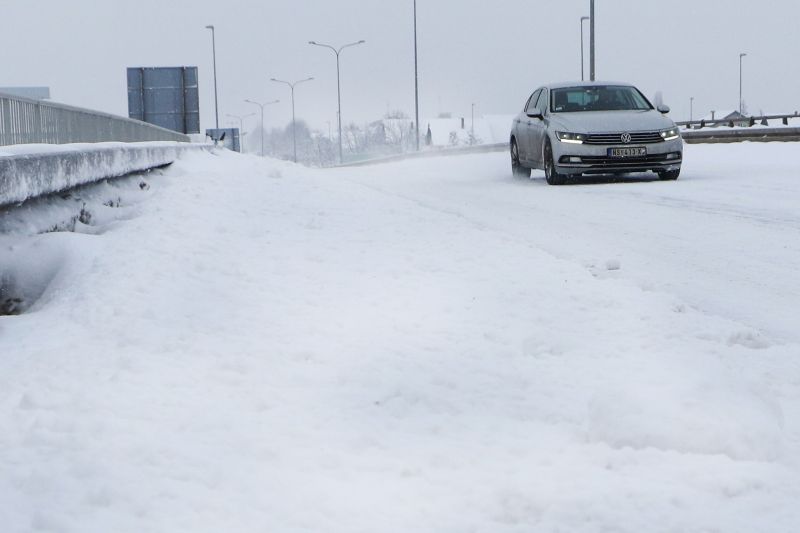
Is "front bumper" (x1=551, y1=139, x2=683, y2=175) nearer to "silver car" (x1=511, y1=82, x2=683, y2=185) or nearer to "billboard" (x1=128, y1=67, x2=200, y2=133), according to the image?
"silver car" (x1=511, y1=82, x2=683, y2=185)

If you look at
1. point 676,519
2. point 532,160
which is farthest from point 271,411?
point 532,160

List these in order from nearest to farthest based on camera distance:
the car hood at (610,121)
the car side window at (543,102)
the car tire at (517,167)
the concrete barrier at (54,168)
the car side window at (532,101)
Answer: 1. the concrete barrier at (54,168)
2. the car hood at (610,121)
3. the car side window at (543,102)
4. the car side window at (532,101)
5. the car tire at (517,167)

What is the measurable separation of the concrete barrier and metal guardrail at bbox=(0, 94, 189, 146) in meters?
0.55

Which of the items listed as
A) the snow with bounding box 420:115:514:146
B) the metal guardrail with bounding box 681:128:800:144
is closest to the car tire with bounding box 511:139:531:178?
the metal guardrail with bounding box 681:128:800:144

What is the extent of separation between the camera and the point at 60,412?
9.14ft

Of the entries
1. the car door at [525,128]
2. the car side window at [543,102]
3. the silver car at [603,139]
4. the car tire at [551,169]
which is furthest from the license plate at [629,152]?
the car door at [525,128]

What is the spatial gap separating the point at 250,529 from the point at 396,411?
0.88m

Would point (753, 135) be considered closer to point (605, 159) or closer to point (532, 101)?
point (532, 101)

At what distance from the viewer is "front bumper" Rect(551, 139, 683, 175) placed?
1297 centimetres

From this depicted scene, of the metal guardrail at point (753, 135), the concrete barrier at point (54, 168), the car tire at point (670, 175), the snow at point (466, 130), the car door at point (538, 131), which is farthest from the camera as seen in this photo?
the snow at point (466, 130)

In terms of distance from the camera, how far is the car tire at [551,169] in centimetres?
1318

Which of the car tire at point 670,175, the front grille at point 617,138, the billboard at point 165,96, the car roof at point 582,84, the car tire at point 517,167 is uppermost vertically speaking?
the billboard at point 165,96

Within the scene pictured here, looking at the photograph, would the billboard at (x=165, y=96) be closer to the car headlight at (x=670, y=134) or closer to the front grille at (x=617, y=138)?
the front grille at (x=617, y=138)

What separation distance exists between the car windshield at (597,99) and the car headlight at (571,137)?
1.11 m
